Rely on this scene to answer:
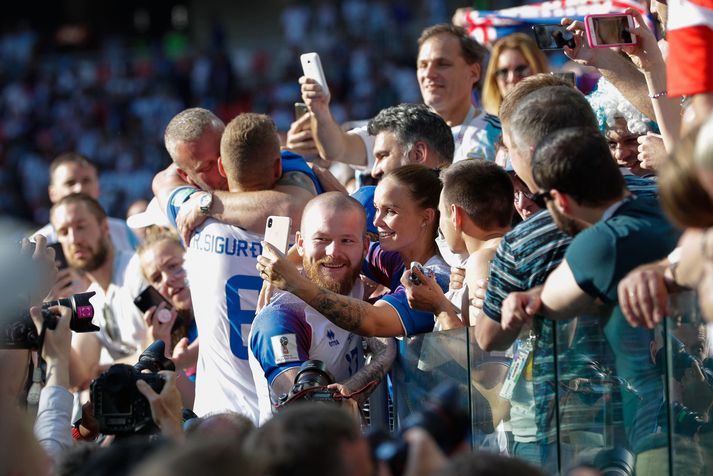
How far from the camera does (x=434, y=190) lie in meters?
5.07

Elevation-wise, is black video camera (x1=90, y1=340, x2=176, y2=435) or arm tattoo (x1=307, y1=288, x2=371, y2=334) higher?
arm tattoo (x1=307, y1=288, x2=371, y2=334)

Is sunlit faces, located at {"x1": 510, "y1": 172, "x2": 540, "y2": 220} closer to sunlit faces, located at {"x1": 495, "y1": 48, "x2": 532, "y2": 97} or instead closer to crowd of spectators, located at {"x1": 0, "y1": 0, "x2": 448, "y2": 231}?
sunlit faces, located at {"x1": 495, "y1": 48, "x2": 532, "y2": 97}

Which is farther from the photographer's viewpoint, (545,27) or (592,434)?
(545,27)

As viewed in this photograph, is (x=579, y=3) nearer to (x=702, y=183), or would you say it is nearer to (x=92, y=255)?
(x=92, y=255)

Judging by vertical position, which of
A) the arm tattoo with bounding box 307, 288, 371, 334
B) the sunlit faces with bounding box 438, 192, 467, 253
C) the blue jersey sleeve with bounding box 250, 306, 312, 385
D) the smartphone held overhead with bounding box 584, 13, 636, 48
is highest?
the smartphone held overhead with bounding box 584, 13, 636, 48

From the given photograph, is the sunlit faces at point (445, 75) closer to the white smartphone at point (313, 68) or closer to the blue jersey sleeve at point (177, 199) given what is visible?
the white smartphone at point (313, 68)

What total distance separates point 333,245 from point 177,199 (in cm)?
119

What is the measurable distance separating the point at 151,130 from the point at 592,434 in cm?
1882

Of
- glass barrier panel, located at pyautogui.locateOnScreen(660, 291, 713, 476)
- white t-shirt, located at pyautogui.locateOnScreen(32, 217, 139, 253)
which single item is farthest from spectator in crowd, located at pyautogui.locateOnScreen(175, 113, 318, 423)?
white t-shirt, located at pyautogui.locateOnScreen(32, 217, 139, 253)

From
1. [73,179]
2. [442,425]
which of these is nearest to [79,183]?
[73,179]

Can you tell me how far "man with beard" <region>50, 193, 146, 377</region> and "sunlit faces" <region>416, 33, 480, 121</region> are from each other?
2147 millimetres

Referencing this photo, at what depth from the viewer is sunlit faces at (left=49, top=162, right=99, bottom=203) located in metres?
9.16

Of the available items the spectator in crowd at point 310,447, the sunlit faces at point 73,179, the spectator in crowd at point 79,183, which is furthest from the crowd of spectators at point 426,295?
the sunlit faces at point 73,179

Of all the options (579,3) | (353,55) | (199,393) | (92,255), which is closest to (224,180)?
(199,393)
